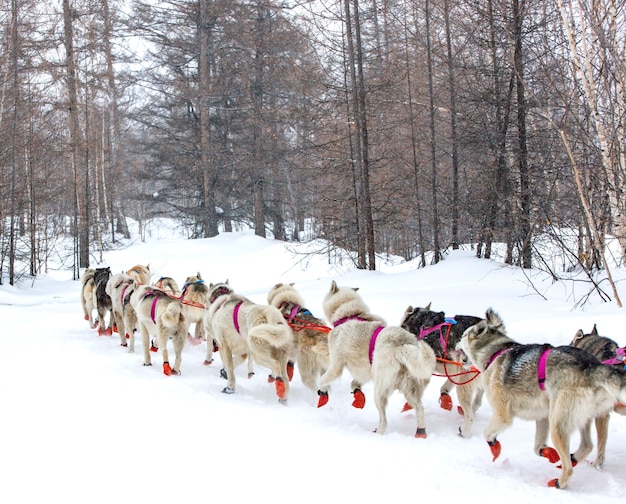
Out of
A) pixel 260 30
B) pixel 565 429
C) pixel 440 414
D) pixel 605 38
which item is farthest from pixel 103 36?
pixel 565 429

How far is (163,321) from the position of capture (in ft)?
22.2

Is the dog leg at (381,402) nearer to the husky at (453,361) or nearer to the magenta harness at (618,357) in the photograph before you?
the husky at (453,361)

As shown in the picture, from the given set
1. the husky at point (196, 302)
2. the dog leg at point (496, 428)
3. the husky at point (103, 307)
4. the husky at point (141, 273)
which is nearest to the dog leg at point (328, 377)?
the dog leg at point (496, 428)

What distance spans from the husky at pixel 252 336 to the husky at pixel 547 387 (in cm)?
208

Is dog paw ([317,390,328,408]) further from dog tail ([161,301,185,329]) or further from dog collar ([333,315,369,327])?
dog tail ([161,301,185,329])

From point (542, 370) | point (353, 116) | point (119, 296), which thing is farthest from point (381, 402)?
point (353, 116)

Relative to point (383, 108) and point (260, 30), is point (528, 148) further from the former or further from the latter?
point (260, 30)

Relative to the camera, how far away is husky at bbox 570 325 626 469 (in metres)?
4.08

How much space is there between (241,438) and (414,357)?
63.3 inches

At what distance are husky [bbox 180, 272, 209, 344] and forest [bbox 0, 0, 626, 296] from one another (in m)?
5.75

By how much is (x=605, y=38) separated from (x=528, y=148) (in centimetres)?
435

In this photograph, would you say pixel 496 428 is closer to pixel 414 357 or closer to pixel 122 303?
pixel 414 357

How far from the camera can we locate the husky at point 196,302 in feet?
27.1

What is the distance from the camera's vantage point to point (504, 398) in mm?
4191
